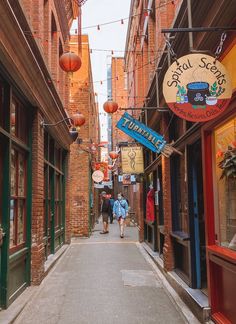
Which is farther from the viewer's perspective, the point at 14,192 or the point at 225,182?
the point at 14,192

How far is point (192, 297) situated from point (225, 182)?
194cm

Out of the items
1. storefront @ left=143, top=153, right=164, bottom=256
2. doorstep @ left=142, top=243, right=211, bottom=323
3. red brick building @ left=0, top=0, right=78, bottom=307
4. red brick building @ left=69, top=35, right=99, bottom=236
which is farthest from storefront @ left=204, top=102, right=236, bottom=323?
red brick building @ left=69, top=35, right=99, bottom=236

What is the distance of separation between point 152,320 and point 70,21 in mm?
11399

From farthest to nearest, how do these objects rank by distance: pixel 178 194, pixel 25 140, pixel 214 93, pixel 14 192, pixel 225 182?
pixel 178 194 → pixel 25 140 → pixel 14 192 → pixel 225 182 → pixel 214 93

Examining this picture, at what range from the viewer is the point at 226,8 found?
4.73m

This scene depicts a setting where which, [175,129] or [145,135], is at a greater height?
[175,129]

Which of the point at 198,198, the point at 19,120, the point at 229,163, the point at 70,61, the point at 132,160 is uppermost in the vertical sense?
the point at 70,61

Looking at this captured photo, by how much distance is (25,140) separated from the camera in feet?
26.4

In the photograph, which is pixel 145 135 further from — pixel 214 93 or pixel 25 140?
pixel 214 93

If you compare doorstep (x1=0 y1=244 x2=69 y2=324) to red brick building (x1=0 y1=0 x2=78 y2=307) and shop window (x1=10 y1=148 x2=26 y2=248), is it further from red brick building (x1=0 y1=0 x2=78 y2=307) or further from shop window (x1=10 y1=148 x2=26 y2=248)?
shop window (x1=10 y1=148 x2=26 y2=248)

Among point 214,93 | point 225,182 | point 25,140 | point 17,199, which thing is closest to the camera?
point 214,93

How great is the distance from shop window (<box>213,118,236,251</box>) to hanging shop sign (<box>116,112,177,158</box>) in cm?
197

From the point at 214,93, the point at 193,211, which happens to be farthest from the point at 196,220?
the point at 214,93

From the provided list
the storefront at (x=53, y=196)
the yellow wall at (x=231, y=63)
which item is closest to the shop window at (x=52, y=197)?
the storefront at (x=53, y=196)
